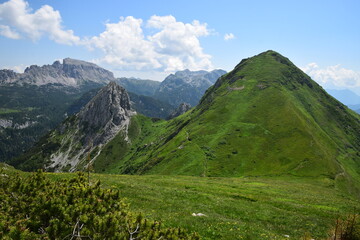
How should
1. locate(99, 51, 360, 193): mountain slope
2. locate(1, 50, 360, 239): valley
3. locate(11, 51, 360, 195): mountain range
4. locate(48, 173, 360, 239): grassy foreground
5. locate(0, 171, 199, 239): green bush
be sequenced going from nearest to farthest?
locate(0, 171, 199, 239): green bush → locate(48, 173, 360, 239): grassy foreground → locate(1, 50, 360, 239): valley → locate(11, 51, 360, 195): mountain range → locate(99, 51, 360, 193): mountain slope

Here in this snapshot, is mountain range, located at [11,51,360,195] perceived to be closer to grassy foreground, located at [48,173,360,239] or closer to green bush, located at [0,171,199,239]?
grassy foreground, located at [48,173,360,239]

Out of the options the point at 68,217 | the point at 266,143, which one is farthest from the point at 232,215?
the point at 266,143

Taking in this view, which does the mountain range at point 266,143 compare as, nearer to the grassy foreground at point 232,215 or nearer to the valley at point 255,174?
the valley at point 255,174

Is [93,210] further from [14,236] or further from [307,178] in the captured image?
[307,178]

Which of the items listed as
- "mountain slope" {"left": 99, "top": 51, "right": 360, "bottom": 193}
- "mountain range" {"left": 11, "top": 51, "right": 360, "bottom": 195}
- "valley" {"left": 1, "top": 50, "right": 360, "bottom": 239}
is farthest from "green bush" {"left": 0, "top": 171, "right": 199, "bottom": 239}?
"mountain slope" {"left": 99, "top": 51, "right": 360, "bottom": 193}

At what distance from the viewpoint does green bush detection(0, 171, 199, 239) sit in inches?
441

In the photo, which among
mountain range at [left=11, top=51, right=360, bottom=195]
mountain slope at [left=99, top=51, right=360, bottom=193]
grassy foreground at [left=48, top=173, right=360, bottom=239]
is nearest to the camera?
grassy foreground at [left=48, top=173, right=360, bottom=239]

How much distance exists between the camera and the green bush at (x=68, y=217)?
441 inches

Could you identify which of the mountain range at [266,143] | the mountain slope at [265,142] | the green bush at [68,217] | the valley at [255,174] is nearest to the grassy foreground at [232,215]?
the valley at [255,174]

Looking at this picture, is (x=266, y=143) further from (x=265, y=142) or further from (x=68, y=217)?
(x=68, y=217)

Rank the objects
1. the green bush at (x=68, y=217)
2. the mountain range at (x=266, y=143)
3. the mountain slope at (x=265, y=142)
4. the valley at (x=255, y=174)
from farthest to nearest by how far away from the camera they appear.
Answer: the mountain slope at (x=265, y=142) < the mountain range at (x=266, y=143) < the valley at (x=255, y=174) < the green bush at (x=68, y=217)

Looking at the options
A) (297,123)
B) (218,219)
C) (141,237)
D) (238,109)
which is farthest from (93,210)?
(238,109)

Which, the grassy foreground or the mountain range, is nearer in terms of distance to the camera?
the grassy foreground

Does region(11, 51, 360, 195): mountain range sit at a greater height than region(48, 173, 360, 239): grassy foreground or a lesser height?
greater
